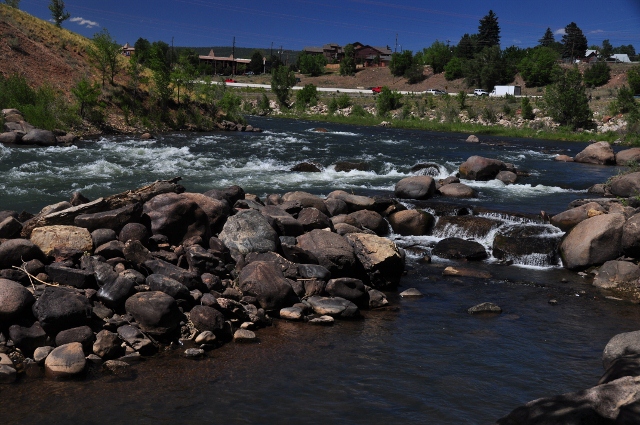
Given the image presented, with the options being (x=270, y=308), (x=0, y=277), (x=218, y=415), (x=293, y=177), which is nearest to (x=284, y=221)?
(x=270, y=308)

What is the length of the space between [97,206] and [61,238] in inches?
55.6

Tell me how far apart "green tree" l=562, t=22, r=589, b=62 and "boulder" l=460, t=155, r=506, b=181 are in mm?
91741

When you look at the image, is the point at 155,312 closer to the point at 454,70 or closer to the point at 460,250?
the point at 460,250

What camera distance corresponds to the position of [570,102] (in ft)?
174

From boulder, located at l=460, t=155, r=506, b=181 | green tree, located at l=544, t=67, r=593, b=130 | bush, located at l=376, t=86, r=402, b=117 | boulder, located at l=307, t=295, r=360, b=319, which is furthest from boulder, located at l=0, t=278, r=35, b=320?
bush, located at l=376, t=86, r=402, b=117

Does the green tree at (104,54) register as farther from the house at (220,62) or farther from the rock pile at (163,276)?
the house at (220,62)

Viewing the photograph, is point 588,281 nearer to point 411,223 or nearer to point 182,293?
point 411,223

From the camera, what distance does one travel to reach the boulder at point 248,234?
457 inches

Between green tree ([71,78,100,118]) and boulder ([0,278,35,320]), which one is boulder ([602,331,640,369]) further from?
green tree ([71,78,100,118])

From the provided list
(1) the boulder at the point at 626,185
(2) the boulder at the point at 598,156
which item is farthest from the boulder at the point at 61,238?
(2) the boulder at the point at 598,156

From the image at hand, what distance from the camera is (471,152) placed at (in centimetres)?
3506

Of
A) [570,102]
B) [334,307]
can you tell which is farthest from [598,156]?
[334,307]

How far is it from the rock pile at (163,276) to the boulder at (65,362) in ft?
0.04

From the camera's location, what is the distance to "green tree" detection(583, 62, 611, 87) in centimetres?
7912
